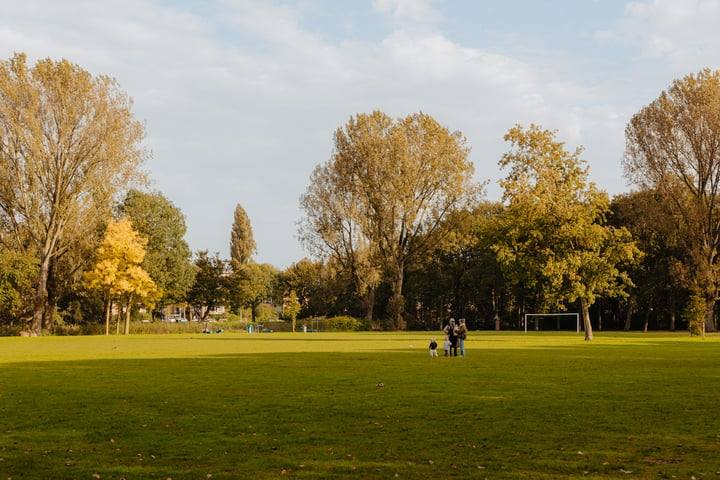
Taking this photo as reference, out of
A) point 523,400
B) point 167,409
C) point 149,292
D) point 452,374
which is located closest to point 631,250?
point 452,374

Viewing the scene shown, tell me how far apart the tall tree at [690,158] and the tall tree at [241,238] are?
256 ft

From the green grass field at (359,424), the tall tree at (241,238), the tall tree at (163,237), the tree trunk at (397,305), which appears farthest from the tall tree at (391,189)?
the green grass field at (359,424)

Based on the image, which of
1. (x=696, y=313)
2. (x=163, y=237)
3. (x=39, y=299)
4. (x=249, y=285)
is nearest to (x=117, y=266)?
(x=39, y=299)

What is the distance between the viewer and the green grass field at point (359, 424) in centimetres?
880

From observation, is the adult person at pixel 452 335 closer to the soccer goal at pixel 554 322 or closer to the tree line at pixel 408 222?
the tree line at pixel 408 222

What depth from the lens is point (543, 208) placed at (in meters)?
48.7

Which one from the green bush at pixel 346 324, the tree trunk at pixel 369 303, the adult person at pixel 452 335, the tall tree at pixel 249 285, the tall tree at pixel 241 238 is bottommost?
the green bush at pixel 346 324

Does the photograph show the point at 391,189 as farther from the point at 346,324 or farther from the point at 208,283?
the point at 208,283

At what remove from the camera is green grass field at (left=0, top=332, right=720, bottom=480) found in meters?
8.80

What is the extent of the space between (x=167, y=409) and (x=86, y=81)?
57677 millimetres

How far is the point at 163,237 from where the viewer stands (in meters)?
88.2

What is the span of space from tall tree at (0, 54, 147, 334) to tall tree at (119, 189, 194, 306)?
18198mm

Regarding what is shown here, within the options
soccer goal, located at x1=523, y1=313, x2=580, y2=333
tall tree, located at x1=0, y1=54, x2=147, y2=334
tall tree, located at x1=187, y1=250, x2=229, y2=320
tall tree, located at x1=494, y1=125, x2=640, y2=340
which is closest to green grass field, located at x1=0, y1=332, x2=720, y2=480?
tall tree, located at x1=494, y1=125, x2=640, y2=340

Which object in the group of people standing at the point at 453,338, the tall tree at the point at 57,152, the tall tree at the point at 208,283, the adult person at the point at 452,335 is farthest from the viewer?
the tall tree at the point at 208,283
